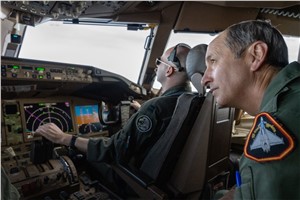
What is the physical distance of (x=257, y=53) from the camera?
0.75 meters

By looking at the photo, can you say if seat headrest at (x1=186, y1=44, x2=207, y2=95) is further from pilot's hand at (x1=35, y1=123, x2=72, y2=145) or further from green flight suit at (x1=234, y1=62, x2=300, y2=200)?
pilot's hand at (x1=35, y1=123, x2=72, y2=145)

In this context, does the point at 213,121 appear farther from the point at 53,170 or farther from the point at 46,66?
the point at 46,66

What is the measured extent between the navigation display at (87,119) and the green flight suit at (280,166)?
6.04 feet

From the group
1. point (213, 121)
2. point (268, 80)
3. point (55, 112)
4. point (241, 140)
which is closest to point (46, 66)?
point (55, 112)

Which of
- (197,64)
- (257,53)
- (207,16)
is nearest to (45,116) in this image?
(197,64)

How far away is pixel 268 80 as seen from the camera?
759mm

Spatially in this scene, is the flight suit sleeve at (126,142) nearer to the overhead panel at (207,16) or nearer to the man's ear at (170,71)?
the man's ear at (170,71)

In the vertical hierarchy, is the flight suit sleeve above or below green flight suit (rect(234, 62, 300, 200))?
below

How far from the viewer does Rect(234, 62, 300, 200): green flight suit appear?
1.77ft

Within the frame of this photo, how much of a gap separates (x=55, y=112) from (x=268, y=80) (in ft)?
5.85

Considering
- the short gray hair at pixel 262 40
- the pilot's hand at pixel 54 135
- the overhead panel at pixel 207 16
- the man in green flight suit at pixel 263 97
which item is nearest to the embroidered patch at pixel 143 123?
the pilot's hand at pixel 54 135

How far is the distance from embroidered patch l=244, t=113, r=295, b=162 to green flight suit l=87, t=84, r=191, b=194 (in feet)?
3.04

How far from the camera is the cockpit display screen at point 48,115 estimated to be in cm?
196

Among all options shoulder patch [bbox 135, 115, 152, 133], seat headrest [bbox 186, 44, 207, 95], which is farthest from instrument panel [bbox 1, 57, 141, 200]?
seat headrest [bbox 186, 44, 207, 95]
